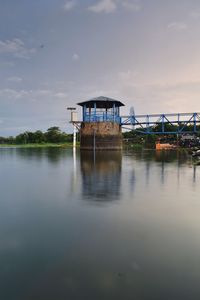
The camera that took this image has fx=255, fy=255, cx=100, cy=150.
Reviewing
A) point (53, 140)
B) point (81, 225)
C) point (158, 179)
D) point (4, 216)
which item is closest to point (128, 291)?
point (81, 225)

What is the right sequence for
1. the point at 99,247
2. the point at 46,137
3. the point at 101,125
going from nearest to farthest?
1. the point at 99,247
2. the point at 101,125
3. the point at 46,137

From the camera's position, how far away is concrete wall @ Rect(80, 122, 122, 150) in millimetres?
37125

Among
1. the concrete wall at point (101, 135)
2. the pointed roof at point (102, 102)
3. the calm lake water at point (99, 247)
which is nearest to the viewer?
the calm lake water at point (99, 247)

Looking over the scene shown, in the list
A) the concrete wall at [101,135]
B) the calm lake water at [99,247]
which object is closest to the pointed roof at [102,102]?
the concrete wall at [101,135]

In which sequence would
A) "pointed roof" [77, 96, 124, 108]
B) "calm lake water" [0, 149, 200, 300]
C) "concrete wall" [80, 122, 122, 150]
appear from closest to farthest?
"calm lake water" [0, 149, 200, 300], "pointed roof" [77, 96, 124, 108], "concrete wall" [80, 122, 122, 150]

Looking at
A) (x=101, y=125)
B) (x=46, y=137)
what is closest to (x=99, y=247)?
(x=101, y=125)

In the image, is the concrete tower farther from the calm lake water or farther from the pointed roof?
the calm lake water

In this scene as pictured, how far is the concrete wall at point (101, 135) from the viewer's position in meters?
37.1

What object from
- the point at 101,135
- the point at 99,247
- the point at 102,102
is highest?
the point at 102,102

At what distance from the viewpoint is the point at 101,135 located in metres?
37.5

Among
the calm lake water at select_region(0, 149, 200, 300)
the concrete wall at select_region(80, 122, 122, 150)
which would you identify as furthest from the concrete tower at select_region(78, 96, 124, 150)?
the calm lake water at select_region(0, 149, 200, 300)

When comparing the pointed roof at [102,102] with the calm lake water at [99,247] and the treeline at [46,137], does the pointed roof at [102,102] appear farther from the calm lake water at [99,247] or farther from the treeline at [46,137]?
the treeline at [46,137]

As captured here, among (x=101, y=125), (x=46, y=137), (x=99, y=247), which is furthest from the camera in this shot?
(x=46, y=137)

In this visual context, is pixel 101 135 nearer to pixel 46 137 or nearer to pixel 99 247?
pixel 99 247
